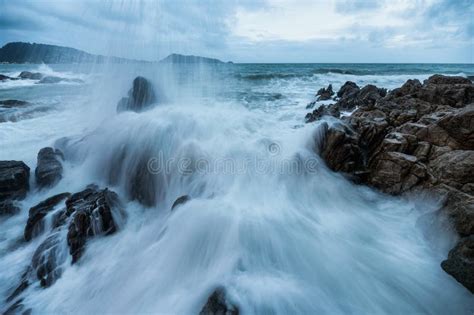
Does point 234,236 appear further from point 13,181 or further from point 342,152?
point 13,181

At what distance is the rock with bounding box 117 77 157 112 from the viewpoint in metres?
9.35

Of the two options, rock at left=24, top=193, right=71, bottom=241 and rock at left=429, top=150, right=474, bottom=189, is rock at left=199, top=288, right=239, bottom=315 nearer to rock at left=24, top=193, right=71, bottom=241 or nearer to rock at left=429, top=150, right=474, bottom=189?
rock at left=24, top=193, right=71, bottom=241

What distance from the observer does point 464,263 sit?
3.55 m

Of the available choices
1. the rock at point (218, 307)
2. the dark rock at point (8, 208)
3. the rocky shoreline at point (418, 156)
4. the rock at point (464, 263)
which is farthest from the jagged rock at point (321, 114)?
the dark rock at point (8, 208)

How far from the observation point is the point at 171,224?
189 inches

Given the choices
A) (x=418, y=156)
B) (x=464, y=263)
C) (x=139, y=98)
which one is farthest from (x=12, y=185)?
(x=418, y=156)

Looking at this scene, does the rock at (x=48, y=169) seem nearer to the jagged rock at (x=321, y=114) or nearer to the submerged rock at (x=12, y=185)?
the submerged rock at (x=12, y=185)

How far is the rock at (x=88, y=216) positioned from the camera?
472 cm

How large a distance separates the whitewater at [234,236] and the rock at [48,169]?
235mm

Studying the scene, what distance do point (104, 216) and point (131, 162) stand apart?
1911mm

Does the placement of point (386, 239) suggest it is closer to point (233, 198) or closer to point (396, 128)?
→ point (233, 198)

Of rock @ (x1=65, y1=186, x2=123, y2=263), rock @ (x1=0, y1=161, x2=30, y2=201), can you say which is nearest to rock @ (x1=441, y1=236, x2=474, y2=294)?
rock @ (x1=65, y1=186, x2=123, y2=263)

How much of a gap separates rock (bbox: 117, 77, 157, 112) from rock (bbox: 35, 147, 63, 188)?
9.21ft

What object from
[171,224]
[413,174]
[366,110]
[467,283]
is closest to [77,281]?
[171,224]
